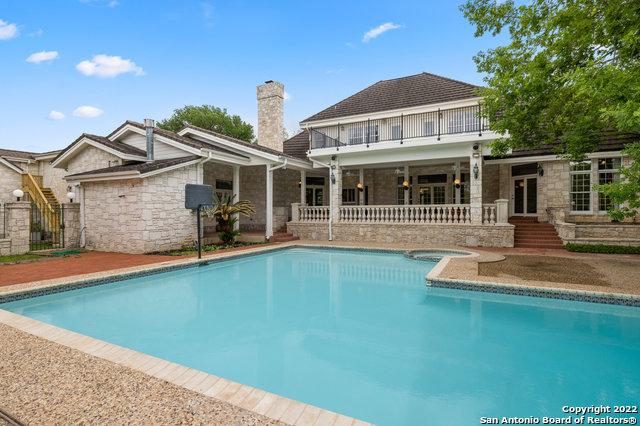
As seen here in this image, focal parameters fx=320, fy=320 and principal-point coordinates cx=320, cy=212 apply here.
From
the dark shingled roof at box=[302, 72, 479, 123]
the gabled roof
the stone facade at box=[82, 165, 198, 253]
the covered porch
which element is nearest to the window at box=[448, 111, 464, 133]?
the dark shingled roof at box=[302, 72, 479, 123]

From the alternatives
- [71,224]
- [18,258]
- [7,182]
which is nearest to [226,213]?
[71,224]

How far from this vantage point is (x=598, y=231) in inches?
508

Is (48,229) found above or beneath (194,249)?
above

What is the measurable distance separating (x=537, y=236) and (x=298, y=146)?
1389 cm

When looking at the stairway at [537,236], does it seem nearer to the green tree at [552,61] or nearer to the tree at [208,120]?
the green tree at [552,61]

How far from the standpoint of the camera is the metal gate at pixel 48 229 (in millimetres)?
13109

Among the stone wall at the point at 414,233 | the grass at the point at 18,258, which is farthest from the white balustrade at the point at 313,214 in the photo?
the grass at the point at 18,258

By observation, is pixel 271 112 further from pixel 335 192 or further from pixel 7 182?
pixel 7 182

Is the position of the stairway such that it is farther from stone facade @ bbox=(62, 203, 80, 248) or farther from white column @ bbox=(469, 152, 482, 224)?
stone facade @ bbox=(62, 203, 80, 248)

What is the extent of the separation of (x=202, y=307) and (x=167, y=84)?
60.8 feet

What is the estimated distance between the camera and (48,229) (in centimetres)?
1560

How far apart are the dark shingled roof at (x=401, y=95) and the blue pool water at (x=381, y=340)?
1188cm

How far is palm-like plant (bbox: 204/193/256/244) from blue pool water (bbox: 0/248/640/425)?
578 cm

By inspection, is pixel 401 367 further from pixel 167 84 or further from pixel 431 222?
pixel 167 84
